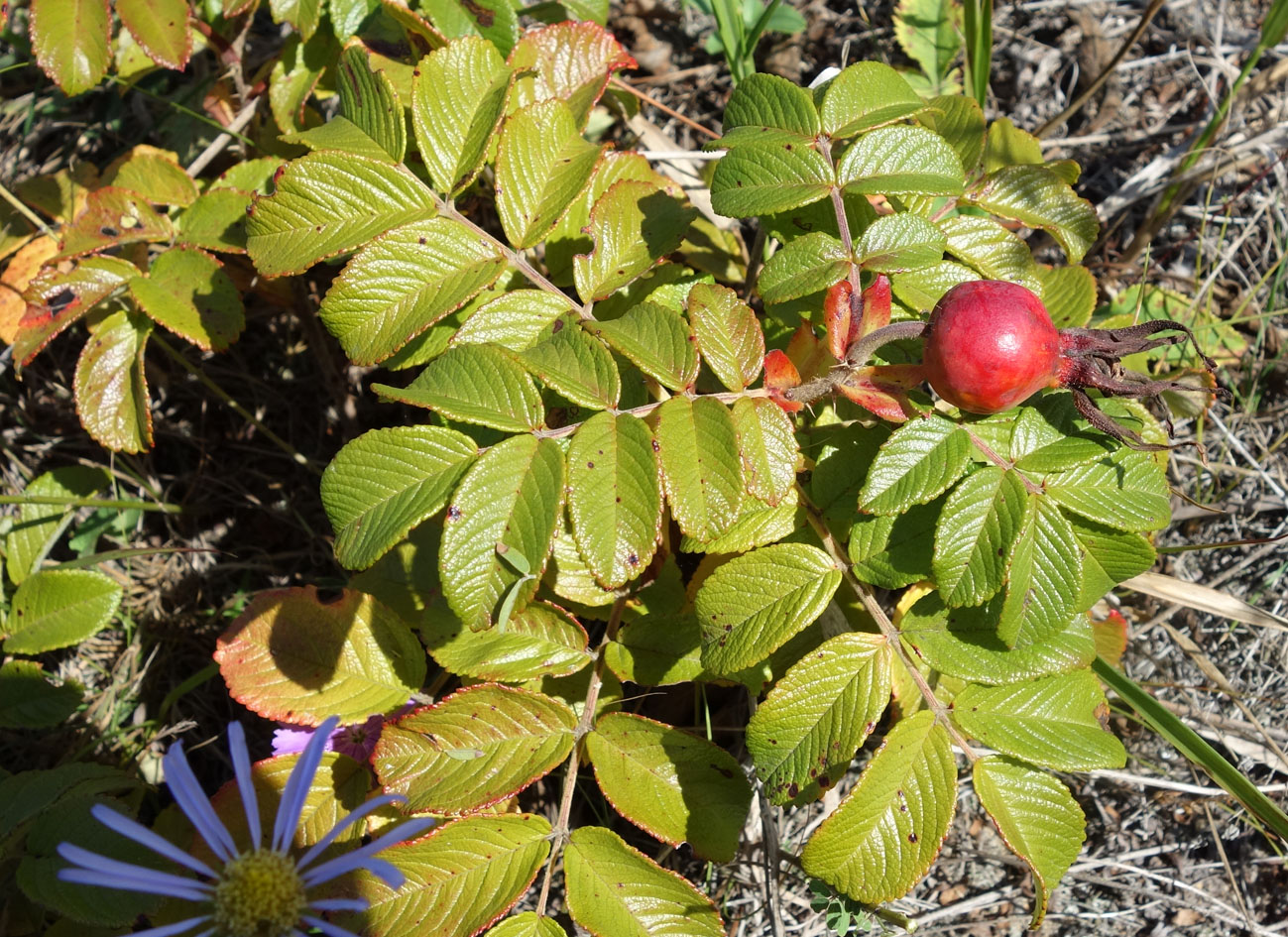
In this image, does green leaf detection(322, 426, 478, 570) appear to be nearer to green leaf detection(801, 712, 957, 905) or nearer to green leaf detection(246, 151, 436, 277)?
green leaf detection(246, 151, 436, 277)

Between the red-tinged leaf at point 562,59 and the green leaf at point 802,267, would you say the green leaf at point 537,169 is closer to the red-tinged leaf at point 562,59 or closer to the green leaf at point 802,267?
the red-tinged leaf at point 562,59

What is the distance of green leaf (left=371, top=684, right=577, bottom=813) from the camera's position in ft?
5.68

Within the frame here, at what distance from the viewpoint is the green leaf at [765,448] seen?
1.65 m

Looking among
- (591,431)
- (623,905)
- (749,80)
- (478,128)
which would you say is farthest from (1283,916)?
(478,128)

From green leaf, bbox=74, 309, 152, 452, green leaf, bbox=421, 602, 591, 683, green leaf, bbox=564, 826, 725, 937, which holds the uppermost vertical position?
green leaf, bbox=74, 309, 152, 452

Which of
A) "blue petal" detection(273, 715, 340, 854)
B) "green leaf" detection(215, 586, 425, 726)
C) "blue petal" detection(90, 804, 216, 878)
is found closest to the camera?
"blue petal" detection(90, 804, 216, 878)

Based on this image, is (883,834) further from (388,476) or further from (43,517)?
(43,517)

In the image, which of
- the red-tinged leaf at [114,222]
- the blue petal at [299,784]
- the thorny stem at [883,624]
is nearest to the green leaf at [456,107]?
the red-tinged leaf at [114,222]

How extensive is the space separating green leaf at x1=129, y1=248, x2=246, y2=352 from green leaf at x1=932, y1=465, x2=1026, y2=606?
1.57m

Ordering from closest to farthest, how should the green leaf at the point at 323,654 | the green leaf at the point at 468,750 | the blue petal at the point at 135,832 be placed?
the blue petal at the point at 135,832
the green leaf at the point at 468,750
the green leaf at the point at 323,654

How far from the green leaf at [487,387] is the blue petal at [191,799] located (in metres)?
Result: 0.67

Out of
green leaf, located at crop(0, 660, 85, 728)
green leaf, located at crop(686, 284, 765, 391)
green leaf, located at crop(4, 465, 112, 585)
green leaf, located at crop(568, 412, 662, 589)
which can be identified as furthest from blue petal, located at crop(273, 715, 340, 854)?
green leaf, located at crop(4, 465, 112, 585)

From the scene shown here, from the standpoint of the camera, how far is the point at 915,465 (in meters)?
1.66

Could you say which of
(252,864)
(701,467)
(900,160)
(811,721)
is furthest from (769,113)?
(252,864)
